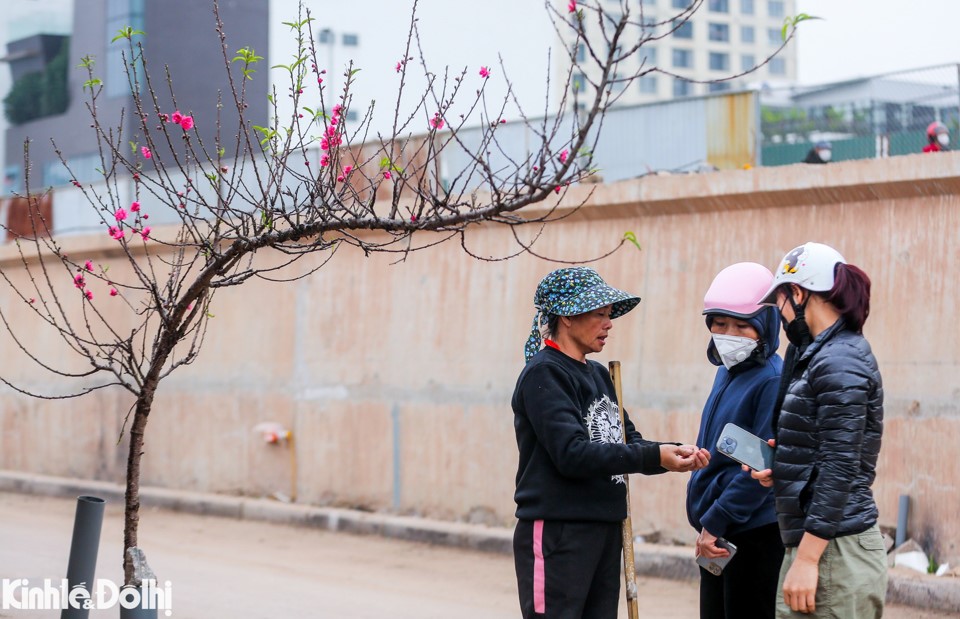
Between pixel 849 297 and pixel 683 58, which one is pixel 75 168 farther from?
pixel 683 58

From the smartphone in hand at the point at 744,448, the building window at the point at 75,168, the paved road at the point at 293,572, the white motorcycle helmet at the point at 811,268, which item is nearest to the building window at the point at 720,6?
the building window at the point at 75,168

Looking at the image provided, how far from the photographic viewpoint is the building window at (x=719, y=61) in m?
97.3

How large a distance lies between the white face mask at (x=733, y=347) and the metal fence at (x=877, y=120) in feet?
19.1

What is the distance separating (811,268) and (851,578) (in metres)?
0.94

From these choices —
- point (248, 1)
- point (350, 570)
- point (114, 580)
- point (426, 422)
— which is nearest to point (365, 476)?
point (426, 422)

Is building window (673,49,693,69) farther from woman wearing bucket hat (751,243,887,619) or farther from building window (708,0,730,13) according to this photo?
woman wearing bucket hat (751,243,887,619)

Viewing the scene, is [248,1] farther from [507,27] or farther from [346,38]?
[507,27]

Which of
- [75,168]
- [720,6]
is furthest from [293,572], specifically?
[720,6]

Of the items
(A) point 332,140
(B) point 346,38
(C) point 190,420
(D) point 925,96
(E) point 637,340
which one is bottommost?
(C) point 190,420

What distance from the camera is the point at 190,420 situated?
13.6 m

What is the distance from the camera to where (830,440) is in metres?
3.46

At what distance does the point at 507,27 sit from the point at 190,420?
91.8 feet

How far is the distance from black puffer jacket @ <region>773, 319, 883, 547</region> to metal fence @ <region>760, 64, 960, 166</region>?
662 cm

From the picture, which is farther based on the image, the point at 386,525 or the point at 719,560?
the point at 386,525
